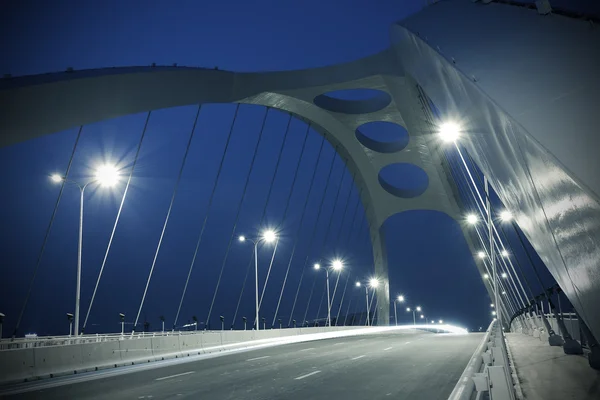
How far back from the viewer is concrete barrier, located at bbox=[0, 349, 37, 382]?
496 inches

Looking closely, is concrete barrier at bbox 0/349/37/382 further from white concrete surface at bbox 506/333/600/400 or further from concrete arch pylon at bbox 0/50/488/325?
white concrete surface at bbox 506/333/600/400

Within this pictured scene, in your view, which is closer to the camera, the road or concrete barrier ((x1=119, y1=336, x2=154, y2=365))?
the road

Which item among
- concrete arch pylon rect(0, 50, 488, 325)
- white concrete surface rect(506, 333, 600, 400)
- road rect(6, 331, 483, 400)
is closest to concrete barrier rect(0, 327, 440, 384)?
road rect(6, 331, 483, 400)

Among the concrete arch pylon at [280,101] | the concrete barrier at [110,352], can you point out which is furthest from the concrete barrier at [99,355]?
the concrete arch pylon at [280,101]

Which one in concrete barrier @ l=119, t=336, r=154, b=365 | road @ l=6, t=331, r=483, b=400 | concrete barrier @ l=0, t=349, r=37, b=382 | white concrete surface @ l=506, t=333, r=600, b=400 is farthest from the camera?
concrete barrier @ l=119, t=336, r=154, b=365

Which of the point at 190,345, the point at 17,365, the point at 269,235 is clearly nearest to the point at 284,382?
the point at 17,365

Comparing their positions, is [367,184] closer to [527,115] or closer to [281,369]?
[281,369]

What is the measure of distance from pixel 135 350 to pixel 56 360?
4201 mm

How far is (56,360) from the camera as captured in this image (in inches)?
574

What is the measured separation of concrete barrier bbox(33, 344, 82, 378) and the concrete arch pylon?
6.03 metres

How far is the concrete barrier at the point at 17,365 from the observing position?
1259 centimetres

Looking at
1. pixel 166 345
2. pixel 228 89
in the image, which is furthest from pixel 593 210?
pixel 228 89

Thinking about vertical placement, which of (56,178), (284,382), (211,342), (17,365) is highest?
(56,178)

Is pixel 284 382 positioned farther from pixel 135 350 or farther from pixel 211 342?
pixel 211 342
